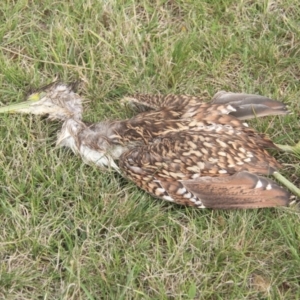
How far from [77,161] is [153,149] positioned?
1.66 ft

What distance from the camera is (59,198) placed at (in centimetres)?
361

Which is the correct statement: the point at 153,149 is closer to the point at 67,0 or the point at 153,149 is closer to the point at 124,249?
the point at 124,249

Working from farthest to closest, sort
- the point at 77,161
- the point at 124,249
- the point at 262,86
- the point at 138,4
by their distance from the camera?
the point at 138,4 < the point at 262,86 < the point at 77,161 < the point at 124,249

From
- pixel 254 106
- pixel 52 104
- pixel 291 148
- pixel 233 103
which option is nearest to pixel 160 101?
pixel 233 103

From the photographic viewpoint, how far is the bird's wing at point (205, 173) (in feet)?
11.4

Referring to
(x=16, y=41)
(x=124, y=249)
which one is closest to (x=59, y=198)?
(x=124, y=249)

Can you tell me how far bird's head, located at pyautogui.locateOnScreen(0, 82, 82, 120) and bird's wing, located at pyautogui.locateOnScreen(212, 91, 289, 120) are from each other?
92 cm

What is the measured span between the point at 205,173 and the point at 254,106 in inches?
21.6

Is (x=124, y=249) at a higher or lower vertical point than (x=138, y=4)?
lower

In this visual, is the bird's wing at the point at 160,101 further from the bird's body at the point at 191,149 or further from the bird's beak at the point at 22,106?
the bird's beak at the point at 22,106

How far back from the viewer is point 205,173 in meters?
3.49

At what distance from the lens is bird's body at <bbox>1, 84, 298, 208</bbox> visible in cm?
347

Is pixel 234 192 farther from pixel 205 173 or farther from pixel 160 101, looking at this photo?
pixel 160 101

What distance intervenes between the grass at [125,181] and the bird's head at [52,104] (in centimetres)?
8
